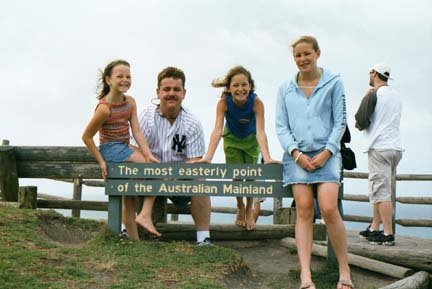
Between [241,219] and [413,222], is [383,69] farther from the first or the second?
[413,222]

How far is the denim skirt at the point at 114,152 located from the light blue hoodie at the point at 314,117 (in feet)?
5.40

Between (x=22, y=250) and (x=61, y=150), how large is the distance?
9.08ft

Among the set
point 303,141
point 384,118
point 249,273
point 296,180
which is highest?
point 384,118

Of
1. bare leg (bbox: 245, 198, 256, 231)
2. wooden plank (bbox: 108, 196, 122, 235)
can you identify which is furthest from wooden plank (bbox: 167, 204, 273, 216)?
wooden plank (bbox: 108, 196, 122, 235)

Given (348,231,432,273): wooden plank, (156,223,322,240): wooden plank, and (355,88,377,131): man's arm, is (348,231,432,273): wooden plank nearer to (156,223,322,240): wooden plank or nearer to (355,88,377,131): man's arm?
(156,223,322,240): wooden plank

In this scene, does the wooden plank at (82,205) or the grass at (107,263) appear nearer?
the grass at (107,263)

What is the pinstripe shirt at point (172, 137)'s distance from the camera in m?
5.75

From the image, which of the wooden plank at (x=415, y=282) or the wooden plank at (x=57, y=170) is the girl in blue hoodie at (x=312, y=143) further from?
the wooden plank at (x=57, y=170)

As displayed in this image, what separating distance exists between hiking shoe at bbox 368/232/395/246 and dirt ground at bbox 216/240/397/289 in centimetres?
93

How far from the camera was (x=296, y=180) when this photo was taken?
4.65 metres

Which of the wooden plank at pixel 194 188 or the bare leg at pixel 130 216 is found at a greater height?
the wooden plank at pixel 194 188

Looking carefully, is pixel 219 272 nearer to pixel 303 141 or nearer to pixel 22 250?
pixel 303 141

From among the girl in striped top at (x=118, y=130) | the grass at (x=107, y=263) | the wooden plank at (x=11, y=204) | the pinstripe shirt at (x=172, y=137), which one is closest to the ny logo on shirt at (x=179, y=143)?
the pinstripe shirt at (x=172, y=137)

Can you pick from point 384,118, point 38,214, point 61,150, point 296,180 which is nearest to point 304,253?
point 296,180
